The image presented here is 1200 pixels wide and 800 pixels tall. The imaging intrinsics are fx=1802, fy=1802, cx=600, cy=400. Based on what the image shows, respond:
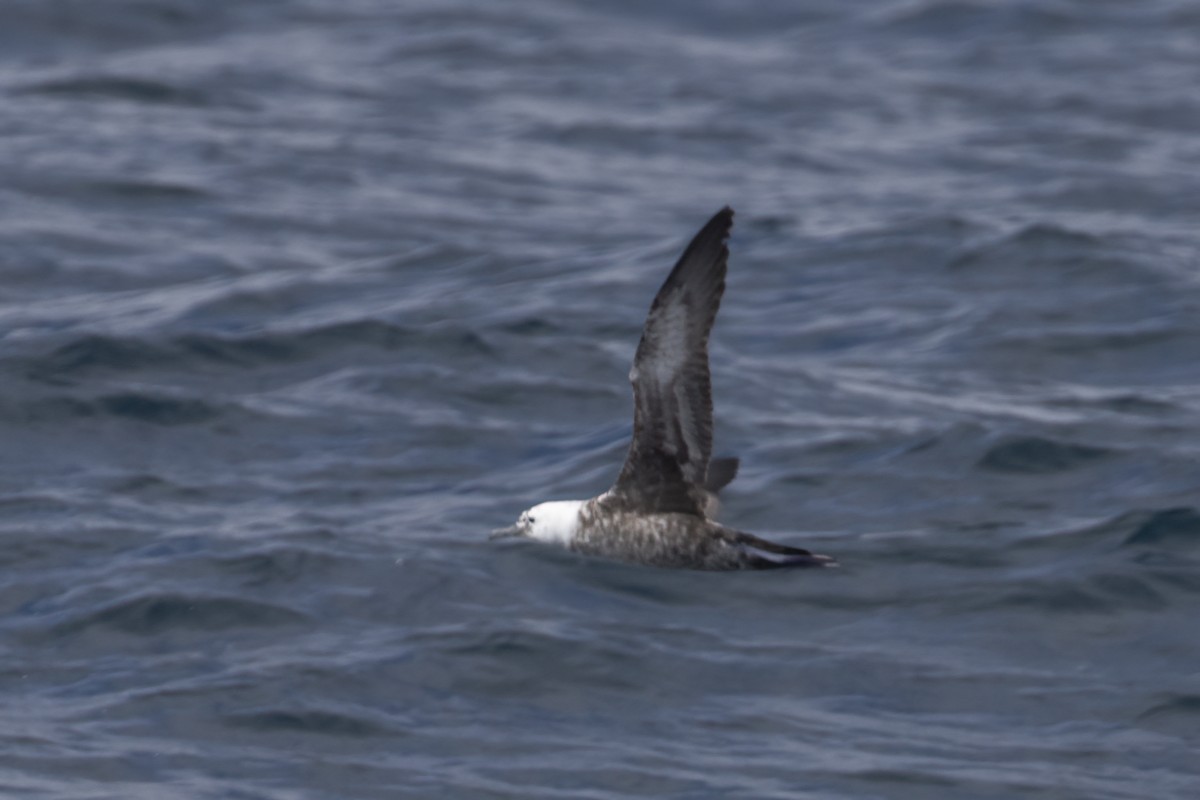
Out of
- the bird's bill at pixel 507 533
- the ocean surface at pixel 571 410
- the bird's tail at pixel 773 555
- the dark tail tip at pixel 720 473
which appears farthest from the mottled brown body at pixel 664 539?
the ocean surface at pixel 571 410

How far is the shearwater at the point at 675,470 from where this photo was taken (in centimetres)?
884

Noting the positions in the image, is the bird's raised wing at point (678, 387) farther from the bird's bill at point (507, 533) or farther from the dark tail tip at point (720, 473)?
the bird's bill at point (507, 533)

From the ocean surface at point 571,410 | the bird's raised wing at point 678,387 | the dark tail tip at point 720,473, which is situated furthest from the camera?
the dark tail tip at point 720,473

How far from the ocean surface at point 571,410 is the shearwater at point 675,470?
81 cm

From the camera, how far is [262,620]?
414 inches

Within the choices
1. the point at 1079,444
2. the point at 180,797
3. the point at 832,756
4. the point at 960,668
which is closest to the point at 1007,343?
the point at 1079,444

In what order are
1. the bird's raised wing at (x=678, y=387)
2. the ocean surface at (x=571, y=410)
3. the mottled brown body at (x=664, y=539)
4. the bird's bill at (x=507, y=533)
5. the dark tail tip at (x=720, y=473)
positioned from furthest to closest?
1. the bird's bill at (x=507, y=533)
2. the dark tail tip at (x=720, y=473)
3. the ocean surface at (x=571, y=410)
4. the mottled brown body at (x=664, y=539)
5. the bird's raised wing at (x=678, y=387)

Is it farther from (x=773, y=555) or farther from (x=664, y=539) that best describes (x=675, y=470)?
(x=773, y=555)

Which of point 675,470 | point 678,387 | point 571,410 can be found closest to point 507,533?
point 675,470

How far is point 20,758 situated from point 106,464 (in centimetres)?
368

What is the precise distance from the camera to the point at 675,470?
9469 mm

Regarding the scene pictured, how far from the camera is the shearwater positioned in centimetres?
884

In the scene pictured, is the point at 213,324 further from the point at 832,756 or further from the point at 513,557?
the point at 832,756

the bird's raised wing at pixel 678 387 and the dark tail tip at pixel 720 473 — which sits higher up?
the bird's raised wing at pixel 678 387
